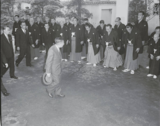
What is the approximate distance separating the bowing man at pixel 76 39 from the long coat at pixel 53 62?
3.92 metres

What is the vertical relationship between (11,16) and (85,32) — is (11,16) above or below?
above

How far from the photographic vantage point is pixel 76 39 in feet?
26.0

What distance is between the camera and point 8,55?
16.1 ft

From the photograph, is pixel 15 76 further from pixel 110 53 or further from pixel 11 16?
pixel 11 16

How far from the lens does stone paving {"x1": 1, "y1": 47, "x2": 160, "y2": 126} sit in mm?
3373

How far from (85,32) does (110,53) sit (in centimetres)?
161

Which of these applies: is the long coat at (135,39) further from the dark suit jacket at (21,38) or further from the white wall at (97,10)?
the white wall at (97,10)

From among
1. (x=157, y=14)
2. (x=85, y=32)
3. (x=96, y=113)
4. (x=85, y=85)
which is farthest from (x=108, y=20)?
(x=96, y=113)

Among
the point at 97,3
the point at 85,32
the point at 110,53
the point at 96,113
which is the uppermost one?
the point at 97,3

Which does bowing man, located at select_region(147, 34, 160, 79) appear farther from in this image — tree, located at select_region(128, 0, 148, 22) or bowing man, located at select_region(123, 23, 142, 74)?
tree, located at select_region(128, 0, 148, 22)

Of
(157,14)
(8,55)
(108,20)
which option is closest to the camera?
(8,55)

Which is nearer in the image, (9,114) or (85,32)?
(9,114)

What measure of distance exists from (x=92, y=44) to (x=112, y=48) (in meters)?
1.00

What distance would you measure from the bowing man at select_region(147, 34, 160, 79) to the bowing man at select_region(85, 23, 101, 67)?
2214 millimetres
